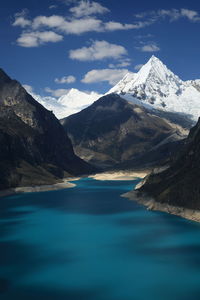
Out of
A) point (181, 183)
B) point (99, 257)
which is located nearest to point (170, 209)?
point (181, 183)

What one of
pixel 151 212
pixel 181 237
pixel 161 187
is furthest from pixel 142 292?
pixel 161 187

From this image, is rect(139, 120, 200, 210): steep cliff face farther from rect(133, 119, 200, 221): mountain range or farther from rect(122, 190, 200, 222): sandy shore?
rect(122, 190, 200, 222): sandy shore

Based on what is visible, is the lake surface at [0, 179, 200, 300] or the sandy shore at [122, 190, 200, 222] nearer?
the lake surface at [0, 179, 200, 300]

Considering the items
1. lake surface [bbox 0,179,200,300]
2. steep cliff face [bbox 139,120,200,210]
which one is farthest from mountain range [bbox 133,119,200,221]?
lake surface [bbox 0,179,200,300]

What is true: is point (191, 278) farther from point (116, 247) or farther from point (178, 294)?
point (116, 247)

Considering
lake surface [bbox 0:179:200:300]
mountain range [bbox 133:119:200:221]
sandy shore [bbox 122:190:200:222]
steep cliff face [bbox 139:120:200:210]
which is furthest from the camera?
steep cliff face [bbox 139:120:200:210]

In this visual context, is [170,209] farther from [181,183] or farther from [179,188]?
[181,183]
